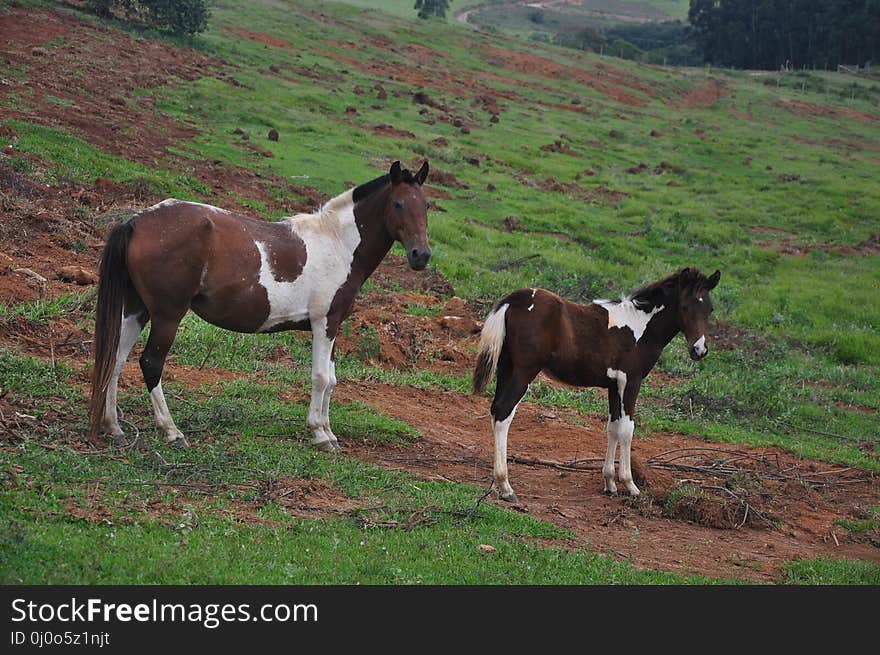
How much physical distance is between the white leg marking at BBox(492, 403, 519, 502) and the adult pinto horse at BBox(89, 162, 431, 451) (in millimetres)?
1712

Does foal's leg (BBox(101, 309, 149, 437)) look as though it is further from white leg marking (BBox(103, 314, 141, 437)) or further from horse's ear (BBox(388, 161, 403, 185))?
horse's ear (BBox(388, 161, 403, 185))

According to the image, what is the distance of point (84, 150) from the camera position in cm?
1872

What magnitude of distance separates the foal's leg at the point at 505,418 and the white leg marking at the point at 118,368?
354 centimetres

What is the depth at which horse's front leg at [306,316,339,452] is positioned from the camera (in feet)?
31.6

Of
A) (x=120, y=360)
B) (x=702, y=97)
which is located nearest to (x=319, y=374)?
(x=120, y=360)

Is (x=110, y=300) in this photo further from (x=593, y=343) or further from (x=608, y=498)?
(x=608, y=498)

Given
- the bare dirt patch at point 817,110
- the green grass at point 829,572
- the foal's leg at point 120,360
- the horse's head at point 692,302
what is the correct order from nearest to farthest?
the green grass at point 829,572, the foal's leg at point 120,360, the horse's head at point 692,302, the bare dirt patch at point 817,110

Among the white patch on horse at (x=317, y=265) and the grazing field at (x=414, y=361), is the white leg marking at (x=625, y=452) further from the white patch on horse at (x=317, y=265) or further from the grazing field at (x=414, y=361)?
the white patch on horse at (x=317, y=265)

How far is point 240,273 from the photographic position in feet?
29.9

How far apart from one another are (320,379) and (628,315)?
3.32m

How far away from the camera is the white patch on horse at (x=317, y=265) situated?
937cm

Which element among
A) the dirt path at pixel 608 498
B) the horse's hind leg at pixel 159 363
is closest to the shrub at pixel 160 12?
the dirt path at pixel 608 498

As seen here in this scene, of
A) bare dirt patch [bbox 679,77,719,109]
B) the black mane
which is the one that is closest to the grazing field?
the black mane

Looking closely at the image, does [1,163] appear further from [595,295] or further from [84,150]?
[595,295]
